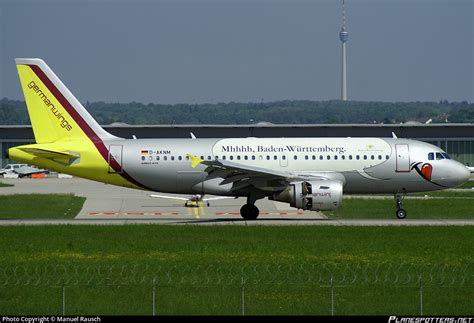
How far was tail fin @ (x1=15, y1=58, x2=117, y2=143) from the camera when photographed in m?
46.0

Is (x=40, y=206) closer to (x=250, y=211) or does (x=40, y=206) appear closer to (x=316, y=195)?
(x=250, y=211)

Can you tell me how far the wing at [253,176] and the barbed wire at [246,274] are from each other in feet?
45.8

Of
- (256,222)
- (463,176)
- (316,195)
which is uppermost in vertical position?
(463,176)

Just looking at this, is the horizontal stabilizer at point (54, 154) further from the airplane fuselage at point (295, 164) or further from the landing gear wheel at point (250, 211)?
the landing gear wheel at point (250, 211)

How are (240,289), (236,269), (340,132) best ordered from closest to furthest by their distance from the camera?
(240,289), (236,269), (340,132)

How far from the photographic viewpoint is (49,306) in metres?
22.8

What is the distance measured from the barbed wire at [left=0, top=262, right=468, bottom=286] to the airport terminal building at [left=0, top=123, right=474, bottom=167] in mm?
84695

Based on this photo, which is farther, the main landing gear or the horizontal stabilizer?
the main landing gear

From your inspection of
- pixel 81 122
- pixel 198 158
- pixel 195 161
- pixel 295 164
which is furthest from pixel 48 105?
pixel 295 164

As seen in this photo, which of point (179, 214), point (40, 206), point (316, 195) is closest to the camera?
point (316, 195)

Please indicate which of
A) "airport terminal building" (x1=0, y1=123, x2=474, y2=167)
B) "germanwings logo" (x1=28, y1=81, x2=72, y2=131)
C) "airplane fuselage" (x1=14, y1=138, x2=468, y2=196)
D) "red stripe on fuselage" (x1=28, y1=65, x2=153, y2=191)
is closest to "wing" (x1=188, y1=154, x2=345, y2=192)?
"airplane fuselage" (x1=14, y1=138, x2=468, y2=196)

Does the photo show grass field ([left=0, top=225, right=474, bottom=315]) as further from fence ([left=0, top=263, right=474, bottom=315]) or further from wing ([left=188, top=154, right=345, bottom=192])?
wing ([left=188, top=154, right=345, bottom=192])

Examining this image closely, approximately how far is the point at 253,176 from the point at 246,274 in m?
16.8

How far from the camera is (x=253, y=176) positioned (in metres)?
44.7
